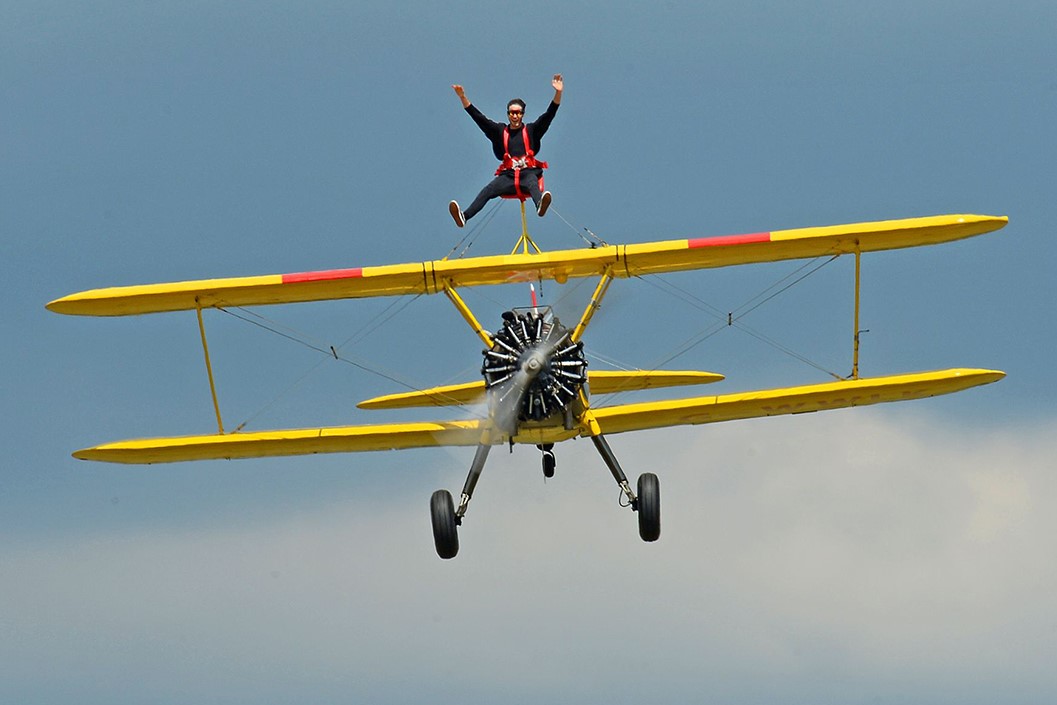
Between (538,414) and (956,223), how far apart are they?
555 cm

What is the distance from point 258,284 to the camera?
2698cm

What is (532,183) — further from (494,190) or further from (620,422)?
(620,422)

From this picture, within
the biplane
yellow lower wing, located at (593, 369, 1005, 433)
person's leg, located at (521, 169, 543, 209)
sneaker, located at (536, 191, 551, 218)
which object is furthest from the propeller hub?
person's leg, located at (521, 169, 543, 209)

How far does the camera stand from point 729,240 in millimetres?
26656

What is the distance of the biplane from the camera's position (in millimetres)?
25641

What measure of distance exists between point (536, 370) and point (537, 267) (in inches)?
65.4

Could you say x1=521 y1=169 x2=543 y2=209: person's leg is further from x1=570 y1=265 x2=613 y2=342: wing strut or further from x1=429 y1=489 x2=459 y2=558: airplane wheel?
x1=429 y1=489 x2=459 y2=558: airplane wheel

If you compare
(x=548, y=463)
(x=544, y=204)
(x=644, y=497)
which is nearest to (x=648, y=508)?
(x=644, y=497)

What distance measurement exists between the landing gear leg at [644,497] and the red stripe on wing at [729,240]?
2.55m

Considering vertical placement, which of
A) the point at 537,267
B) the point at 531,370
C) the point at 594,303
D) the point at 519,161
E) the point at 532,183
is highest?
the point at 519,161

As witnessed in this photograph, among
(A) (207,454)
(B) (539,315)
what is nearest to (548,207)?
(B) (539,315)

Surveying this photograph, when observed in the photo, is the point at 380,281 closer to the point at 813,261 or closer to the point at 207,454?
the point at 207,454

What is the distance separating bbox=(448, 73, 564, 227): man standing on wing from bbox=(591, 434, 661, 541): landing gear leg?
3.31 m

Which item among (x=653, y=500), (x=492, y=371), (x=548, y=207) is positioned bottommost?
(x=653, y=500)
